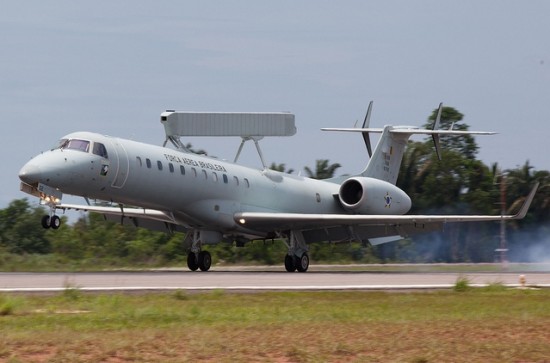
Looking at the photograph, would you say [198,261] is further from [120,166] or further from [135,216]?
[120,166]

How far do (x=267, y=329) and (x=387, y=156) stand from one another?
29.9 m

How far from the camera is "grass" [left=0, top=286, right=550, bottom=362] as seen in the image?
14.2 meters

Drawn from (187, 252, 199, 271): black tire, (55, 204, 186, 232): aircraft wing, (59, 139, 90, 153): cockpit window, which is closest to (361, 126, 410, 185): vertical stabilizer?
(55, 204, 186, 232): aircraft wing

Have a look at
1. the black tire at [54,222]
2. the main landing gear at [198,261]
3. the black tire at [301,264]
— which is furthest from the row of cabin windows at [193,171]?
the black tire at [54,222]

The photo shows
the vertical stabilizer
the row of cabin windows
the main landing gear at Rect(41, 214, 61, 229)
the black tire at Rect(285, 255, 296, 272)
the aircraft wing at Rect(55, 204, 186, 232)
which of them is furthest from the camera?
the vertical stabilizer

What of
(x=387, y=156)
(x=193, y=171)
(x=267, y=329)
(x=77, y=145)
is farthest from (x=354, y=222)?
(x=267, y=329)

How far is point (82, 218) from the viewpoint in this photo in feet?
198

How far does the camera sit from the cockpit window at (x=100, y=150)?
3229 cm

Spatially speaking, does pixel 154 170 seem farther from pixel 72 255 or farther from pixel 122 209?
pixel 72 255

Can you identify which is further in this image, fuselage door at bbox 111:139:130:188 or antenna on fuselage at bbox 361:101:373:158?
antenna on fuselage at bbox 361:101:373:158

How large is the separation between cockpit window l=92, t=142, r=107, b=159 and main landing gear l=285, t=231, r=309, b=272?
8.67 meters

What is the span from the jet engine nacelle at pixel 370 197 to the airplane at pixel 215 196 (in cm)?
4

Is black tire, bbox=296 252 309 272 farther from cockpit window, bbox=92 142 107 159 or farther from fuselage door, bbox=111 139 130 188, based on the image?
cockpit window, bbox=92 142 107 159

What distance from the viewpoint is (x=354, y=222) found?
37500mm
